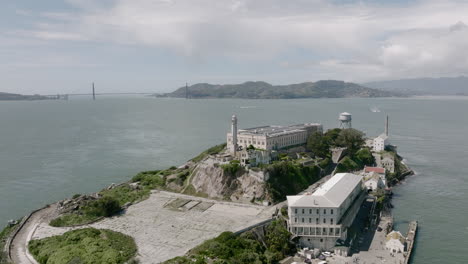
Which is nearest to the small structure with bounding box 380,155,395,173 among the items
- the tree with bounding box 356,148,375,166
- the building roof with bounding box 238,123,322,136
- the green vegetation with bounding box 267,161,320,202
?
the tree with bounding box 356,148,375,166

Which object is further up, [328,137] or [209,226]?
[328,137]

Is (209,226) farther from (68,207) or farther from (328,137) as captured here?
(328,137)

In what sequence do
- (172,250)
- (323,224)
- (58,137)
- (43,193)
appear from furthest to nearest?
(58,137) < (43,193) < (323,224) < (172,250)

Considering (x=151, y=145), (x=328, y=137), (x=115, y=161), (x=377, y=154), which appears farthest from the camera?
(x=151, y=145)

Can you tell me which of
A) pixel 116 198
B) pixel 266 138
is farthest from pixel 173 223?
pixel 266 138

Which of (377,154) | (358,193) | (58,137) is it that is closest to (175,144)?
(58,137)

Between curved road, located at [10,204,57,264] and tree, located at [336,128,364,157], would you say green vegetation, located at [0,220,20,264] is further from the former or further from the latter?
tree, located at [336,128,364,157]

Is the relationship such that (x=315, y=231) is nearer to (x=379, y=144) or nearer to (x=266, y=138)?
(x=266, y=138)
